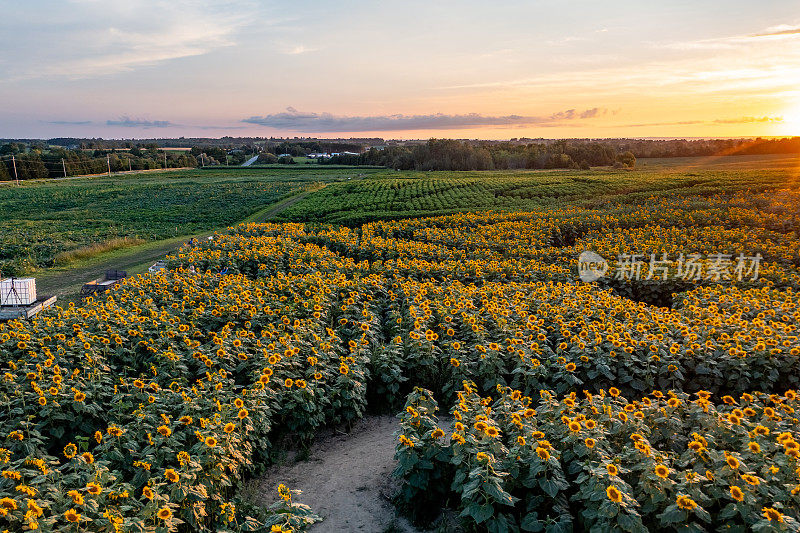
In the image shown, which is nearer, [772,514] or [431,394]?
[772,514]

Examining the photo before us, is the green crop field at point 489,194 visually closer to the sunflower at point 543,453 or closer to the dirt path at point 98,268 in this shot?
the dirt path at point 98,268

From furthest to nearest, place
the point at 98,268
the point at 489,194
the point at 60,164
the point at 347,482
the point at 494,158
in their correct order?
1. the point at 494,158
2. the point at 60,164
3. the point at 489,194
4. the point at 98,268
5. the point at 347,482

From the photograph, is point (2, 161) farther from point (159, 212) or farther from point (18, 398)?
point (18, 398)

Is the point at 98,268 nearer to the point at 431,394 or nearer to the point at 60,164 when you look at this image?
the point at 431,394

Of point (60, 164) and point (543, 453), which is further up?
point (60, 164)

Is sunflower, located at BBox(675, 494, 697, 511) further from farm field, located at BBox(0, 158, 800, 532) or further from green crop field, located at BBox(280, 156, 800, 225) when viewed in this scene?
green crop field, located at BBox(280, 156, 800, 225)

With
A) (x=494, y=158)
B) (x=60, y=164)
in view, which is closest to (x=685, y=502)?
(x=494, y=158)
